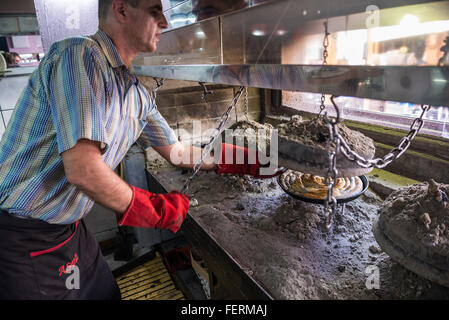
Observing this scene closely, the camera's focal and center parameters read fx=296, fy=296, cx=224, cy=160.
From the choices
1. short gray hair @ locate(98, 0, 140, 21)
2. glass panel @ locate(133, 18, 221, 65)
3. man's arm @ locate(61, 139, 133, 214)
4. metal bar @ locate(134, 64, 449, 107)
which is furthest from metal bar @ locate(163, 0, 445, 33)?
glass panel @ locate(133, 18, 221, 65)

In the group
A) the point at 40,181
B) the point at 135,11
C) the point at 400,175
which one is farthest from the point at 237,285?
the point at 400,175

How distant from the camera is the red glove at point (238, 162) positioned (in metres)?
2.16

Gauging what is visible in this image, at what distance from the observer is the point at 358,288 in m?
1.46

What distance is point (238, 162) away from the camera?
2.21 m

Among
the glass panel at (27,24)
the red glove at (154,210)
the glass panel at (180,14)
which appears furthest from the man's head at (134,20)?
the glass panel at (27,24)

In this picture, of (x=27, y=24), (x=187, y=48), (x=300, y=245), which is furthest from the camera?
(x=27, y=24)

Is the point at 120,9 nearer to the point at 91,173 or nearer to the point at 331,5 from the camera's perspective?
A: the point at 91,173

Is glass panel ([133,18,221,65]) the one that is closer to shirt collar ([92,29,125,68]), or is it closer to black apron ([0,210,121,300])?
shirt collar ([92,29,125,68])

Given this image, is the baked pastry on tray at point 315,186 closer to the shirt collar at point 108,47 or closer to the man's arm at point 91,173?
the man's arm at point 91,173

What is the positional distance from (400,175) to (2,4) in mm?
4763

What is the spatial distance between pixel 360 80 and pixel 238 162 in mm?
1376

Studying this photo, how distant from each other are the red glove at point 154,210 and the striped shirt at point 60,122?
0.30 metres

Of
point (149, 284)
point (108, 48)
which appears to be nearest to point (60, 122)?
point (108, 48)

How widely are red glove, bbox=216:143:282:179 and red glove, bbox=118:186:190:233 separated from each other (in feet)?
2.26
